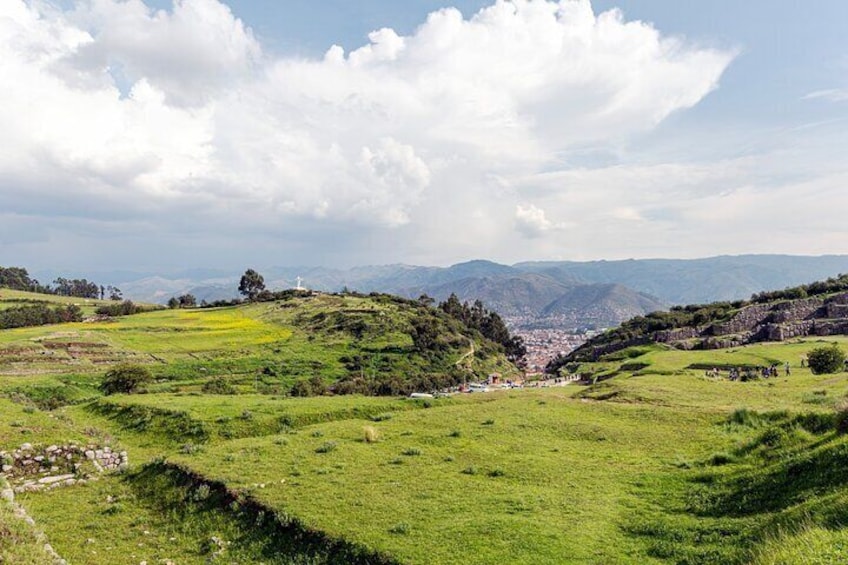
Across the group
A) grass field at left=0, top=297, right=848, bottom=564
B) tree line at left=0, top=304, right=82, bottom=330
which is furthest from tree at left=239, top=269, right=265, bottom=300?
grass field at left=0, top=297, right=848, bottom=564

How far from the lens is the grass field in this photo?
37.7 ft

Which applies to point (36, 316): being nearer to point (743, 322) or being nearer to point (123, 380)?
point (123, 380)

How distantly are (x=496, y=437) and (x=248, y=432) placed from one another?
12387 mm

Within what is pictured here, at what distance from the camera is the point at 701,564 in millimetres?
10188

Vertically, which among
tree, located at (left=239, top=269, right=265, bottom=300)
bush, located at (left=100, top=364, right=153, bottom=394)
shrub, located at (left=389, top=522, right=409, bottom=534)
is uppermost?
tree, located at (left=239, top=269, right=265, bottom=300)

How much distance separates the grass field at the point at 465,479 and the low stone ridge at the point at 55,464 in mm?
807

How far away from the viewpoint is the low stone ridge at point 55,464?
18.9 metres

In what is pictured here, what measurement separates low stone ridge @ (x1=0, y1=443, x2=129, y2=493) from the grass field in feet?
2.65

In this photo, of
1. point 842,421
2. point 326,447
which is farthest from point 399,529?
point 842,421

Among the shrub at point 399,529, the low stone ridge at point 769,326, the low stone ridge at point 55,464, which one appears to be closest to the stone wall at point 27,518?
the low stone ridge at point 55,464

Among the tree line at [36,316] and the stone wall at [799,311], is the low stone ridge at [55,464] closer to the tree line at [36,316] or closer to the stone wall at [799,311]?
the stone wall at [799,311]

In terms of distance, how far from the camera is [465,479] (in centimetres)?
1650

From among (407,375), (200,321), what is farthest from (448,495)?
(200,321)

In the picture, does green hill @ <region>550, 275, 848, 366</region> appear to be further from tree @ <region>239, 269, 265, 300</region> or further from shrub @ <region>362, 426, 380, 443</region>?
tree @ <region>239, 269, 265, 300</region>
